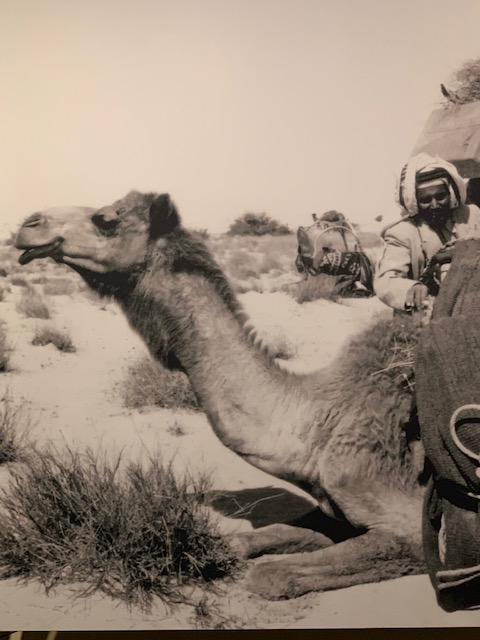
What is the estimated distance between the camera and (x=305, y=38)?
3.11m

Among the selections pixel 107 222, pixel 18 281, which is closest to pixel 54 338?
pixel 18 281

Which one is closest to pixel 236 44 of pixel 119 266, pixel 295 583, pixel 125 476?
pixel 119 266

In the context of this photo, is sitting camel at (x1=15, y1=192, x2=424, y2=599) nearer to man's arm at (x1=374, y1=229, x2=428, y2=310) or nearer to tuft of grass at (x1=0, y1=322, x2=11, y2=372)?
man's arm at (x1=374, y1=229, x2=428, y2=310)

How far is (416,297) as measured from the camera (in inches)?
119

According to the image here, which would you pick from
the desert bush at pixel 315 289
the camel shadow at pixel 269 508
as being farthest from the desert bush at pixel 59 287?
the camel shadow at pixel 269 508

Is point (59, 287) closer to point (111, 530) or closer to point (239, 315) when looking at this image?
point (239, 315)

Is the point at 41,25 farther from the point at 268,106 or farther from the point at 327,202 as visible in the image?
the point at 327,202

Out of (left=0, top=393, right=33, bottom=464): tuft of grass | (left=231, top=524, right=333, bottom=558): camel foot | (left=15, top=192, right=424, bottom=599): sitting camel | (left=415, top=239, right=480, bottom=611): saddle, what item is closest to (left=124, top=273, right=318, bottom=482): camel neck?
(left=15, top=192, right=424, bottom=599): sitting camel

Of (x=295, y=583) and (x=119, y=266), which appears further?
(x=119, y=266)

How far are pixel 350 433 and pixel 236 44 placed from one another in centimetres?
176

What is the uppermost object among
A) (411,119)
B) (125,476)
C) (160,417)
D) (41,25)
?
(41,25)

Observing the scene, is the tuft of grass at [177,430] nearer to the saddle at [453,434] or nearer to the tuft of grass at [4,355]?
the tuft of grass at [4,355]

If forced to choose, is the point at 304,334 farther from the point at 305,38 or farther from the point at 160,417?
the point at 305,38

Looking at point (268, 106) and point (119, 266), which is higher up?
point (268, 106)
